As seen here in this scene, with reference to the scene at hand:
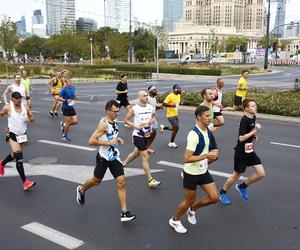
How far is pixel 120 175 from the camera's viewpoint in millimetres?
5641

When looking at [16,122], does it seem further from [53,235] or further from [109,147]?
[53,235]

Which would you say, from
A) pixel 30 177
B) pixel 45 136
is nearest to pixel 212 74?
pixel 45 136

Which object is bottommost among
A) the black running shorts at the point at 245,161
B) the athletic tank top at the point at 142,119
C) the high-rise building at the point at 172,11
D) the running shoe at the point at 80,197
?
the running shoe at the point at 80,197

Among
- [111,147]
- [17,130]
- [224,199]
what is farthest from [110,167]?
[17,130]

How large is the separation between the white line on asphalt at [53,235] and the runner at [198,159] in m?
1.39

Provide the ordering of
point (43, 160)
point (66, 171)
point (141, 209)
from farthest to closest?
point (43, 160)
point (66, 171)
point (141, 209)

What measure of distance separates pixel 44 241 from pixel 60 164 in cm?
374

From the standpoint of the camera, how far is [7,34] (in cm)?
5903

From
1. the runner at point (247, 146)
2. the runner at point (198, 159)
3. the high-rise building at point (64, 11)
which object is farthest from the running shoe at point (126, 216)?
the high-rise building at point (64, 11)

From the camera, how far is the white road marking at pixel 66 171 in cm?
777

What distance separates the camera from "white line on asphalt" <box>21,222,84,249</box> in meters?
5.05

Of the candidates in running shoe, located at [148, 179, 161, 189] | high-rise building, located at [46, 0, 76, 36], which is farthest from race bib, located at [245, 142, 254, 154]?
high-rise building, located at [46, 0, 76, 36]

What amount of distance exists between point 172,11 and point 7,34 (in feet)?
406

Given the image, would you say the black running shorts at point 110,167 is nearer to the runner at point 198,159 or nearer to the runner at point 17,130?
the runner at point 198,159
